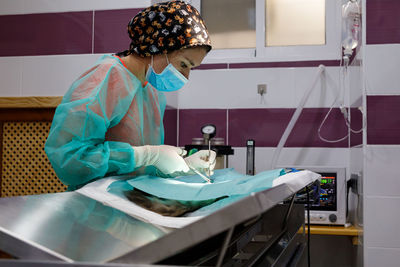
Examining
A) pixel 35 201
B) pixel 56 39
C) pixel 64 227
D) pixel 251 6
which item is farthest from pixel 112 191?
pixel 251 6

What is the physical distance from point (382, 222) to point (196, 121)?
1294mm

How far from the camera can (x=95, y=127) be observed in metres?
1.31

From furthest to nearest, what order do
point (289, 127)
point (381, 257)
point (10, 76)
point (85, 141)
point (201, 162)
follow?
point (10, 76)
point (289, 127)
point (381, 257)
point (201, 162)
point (85, 141)

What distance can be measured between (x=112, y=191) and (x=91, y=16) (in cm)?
179

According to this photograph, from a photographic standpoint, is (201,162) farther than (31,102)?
No

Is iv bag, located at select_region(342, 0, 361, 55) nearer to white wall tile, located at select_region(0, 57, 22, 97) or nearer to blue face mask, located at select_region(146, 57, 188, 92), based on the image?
blue face mask, located at select_region(146, 57, 188, 92)

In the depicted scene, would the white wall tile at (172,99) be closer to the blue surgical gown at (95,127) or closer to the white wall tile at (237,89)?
the white wall tile at (237,89)

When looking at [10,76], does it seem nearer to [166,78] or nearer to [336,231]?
[166,78]

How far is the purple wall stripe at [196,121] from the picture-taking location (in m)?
2.79

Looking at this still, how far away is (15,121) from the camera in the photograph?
2395 mm

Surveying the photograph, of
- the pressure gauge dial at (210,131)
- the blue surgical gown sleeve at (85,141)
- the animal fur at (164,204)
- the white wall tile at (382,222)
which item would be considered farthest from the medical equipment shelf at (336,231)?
the animal fur at (164,204)

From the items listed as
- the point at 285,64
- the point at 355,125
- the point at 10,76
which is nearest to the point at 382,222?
the point at 355,125

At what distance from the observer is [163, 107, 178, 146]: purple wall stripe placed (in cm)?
256

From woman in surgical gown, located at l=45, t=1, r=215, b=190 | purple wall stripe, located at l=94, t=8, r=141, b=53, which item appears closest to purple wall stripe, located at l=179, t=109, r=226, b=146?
purple wall stripe, located at l=94, t=8, r=141, b=53
